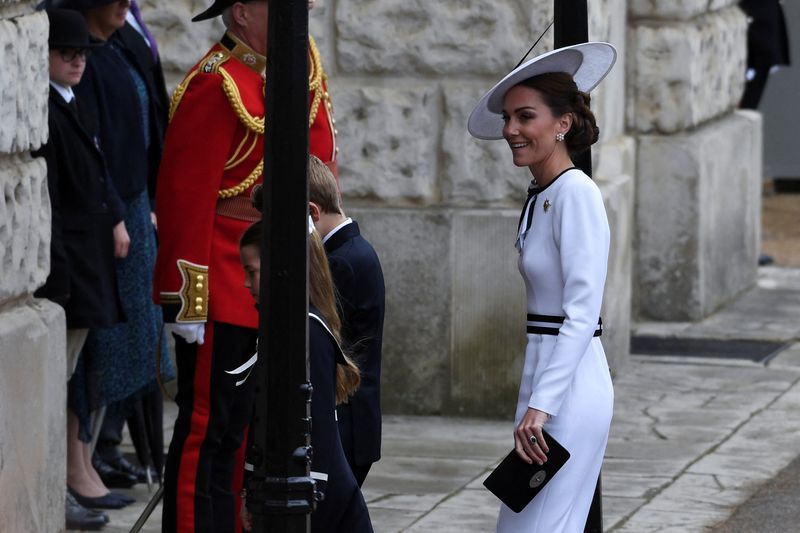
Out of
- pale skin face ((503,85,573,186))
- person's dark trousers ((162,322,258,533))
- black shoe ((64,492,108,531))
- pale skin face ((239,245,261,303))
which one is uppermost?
pale skin face ((503,85,573,186))

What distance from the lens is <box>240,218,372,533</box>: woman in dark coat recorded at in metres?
4.05

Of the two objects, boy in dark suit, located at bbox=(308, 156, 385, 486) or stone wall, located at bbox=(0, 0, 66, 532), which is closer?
boy in dark suit, located at bbox=(308, 156, 385, 486)

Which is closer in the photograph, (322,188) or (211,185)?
(322,188)

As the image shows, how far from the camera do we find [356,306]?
15.7 feet

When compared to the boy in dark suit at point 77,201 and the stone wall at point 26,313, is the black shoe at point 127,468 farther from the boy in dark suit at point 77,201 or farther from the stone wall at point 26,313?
the stone wall at point 26,313

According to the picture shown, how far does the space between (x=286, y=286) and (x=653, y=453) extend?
3786 millimetres

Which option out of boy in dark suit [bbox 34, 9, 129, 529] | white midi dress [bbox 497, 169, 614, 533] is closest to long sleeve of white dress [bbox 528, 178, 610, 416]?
white midi dress [bbox 497, 169, 614, 533]

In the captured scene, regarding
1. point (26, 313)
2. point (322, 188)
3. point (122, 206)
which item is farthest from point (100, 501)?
point (322, 188)

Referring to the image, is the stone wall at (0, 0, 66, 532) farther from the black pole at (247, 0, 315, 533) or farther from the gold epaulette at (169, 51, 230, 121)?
the black pole at (247, 0, 315, 533)

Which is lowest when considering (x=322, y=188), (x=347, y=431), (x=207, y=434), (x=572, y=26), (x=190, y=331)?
(x=207, y=434)

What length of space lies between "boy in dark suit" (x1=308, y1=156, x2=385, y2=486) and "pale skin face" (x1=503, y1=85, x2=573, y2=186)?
62 cm

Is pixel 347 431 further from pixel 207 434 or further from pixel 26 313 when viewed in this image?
pixel 26 313

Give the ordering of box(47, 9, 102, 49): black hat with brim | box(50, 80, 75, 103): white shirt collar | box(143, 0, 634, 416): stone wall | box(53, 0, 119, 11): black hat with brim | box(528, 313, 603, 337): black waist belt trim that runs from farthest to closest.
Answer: box(143, 0, 634, 416): stone wall → box(53, 0, 119, 11): black hat with brim → box(50, 80, 75, 103): white shirt collar → box(47, 9, 102, 49): black hat with brim → box(528, 313, 603, 337): black waist belt trim

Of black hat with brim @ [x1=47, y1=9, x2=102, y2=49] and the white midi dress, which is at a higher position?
black hat with brim @ [x1=47, y1=9, x2=102, y2=49]
